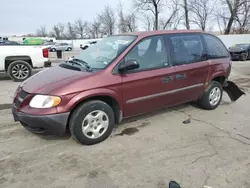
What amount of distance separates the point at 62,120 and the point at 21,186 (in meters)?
0.97

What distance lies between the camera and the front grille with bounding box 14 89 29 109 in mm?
3444

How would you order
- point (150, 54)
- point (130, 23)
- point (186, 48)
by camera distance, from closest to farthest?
point (150, 54) → point (186, 48) → point (130, 23)

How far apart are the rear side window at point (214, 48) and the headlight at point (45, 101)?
3326 millimetres

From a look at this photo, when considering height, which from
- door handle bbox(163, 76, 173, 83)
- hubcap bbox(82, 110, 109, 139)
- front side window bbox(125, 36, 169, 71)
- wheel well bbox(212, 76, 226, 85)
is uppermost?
front side window bbox(125, 36, 169, 71)

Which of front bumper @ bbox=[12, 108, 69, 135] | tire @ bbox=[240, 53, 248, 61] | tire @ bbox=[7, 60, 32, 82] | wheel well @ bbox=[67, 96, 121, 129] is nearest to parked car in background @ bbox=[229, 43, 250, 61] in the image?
tire @ bbox=[240, 53, 248, 61]

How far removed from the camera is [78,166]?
307 centimetres

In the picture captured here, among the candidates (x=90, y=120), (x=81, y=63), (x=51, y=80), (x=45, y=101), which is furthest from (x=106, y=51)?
(x=45, y=101)

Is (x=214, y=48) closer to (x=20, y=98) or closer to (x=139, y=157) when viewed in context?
(x=139, y=157)

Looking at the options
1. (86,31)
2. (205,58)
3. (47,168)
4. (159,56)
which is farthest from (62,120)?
(86,31)

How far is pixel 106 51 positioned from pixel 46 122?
161cm

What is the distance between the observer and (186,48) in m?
4.57

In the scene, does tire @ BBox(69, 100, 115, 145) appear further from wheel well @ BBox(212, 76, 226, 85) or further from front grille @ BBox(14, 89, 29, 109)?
wheel well @ BBox(212, 76, 226, 85)

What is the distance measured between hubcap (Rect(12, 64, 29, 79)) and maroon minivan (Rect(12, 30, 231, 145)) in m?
5.63

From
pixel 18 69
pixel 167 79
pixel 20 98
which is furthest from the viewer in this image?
pixel 18 69
